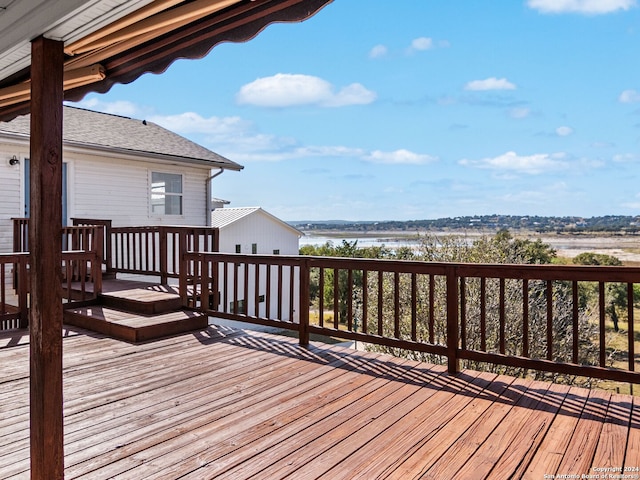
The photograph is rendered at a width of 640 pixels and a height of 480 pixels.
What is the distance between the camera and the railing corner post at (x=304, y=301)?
4.61 meters

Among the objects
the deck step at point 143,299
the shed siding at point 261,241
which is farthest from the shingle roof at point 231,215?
the deck step at point 143,299

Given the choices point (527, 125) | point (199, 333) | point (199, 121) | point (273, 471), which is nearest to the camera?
point (273, 471)

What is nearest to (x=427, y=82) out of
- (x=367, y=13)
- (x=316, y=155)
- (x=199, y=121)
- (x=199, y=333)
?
(x=316, y=155)

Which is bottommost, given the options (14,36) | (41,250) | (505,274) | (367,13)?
(505,274)

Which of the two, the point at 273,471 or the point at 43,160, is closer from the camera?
the point at 43,160

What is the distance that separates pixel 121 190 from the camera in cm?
959

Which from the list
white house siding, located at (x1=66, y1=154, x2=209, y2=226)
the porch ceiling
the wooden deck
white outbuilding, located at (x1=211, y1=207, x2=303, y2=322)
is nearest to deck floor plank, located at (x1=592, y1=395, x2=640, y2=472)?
the wooden deck

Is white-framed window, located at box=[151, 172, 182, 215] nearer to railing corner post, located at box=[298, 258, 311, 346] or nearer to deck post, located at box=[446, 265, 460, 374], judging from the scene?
railing corner post, located at box=[298, 258, 311, 346]

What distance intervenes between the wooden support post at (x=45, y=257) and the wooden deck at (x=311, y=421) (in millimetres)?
454

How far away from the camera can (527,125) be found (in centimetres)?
5675

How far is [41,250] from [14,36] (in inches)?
37.6

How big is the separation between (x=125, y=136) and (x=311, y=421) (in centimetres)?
947

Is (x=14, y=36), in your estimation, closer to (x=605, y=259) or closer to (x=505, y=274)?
(x=505, y=274)

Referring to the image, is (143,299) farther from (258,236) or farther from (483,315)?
(258,236)
